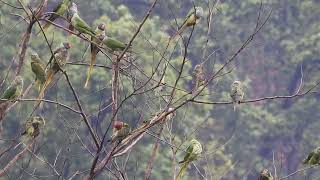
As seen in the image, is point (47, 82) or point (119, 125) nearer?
point (119, 125)

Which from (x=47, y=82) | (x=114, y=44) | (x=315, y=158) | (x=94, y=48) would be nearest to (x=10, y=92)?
(x=47, y=82)

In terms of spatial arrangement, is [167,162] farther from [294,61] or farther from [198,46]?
[294,61]

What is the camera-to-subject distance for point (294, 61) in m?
18.1

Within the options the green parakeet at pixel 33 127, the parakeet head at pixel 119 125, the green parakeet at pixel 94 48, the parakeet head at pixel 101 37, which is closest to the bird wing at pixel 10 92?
the green parakeet at pixel 33 127

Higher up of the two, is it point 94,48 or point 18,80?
point 94,48

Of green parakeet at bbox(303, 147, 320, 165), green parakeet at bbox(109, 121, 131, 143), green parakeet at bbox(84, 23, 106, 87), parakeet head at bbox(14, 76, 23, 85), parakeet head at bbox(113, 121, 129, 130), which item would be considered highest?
green parakeet at bbox(84, 23, 106, 87)

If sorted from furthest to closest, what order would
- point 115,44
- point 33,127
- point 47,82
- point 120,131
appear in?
point 33,127, point 47,82, point 115,44, point 120,131

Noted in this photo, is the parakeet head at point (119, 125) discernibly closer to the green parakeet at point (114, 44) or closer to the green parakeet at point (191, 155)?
the green parakeet at point (114, 44)

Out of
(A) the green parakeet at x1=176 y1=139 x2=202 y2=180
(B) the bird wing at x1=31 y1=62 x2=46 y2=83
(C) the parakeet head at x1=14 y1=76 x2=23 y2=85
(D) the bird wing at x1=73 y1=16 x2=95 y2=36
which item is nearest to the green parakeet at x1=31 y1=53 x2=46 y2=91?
(B) the bird wing at x1=31 y1=62 x2=46 y2=83

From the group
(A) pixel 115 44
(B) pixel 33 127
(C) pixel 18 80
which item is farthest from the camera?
(B) pixel 33 127

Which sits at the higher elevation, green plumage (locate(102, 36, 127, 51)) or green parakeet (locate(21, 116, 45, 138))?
green plumage (locate(102, 36, 127, 51))

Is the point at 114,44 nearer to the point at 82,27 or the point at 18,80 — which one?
the point at 82,27

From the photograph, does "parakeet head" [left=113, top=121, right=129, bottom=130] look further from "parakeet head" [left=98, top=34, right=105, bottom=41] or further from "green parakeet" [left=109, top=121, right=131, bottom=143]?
"parakeet head" [left=98, top=34, right=105, bottom=41]

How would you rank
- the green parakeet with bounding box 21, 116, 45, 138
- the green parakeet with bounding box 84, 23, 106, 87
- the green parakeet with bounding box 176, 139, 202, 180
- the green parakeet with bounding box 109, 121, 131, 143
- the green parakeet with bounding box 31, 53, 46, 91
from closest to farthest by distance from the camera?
the green parakeet with bounding box 109, 121, 131, 143 → the green parakeet with bounding box 84, 23, 106, 87 → the green parakeet with bounding box 31, 53, 46, 91 → the green parakeet with bounding box 176, 139, 202, 180 → the green parakeet with bounding box 21, 116, 45, 138
